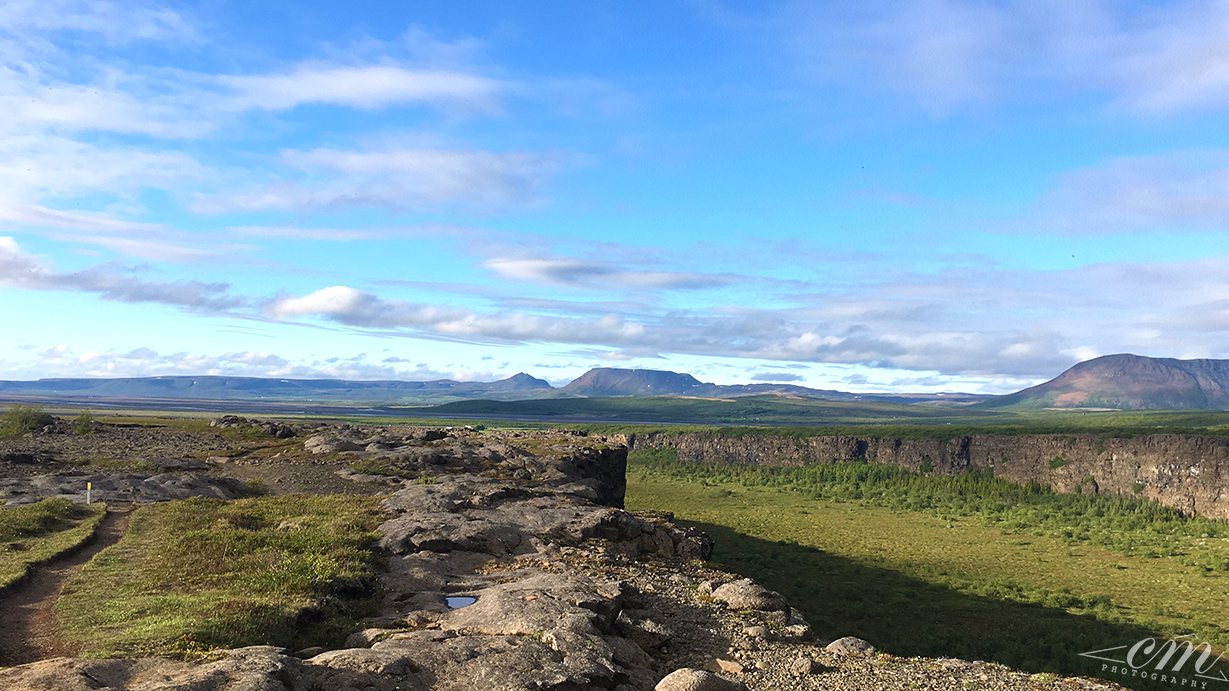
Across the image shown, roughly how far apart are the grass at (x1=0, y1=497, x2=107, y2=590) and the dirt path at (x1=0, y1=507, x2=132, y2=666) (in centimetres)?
49

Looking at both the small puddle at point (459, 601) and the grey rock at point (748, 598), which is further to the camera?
the grey rock at point (748, 598)

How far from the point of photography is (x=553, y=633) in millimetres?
21203

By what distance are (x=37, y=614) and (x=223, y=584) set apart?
518cm

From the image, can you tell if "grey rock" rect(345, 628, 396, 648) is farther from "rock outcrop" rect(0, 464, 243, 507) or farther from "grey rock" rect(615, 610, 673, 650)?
"rock outcrop" rect(0, 464, 243, 507)

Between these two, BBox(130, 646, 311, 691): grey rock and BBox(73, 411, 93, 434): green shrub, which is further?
BBox(73, 411, 93, 434): green shrub

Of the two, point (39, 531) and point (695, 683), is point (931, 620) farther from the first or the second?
point (39, 531)

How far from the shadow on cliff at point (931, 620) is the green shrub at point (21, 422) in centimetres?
8810

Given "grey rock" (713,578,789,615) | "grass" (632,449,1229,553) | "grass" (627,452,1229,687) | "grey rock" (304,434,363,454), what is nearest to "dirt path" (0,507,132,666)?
"grey rock" (713,578,789,615)

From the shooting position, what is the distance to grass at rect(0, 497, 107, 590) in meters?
28.7

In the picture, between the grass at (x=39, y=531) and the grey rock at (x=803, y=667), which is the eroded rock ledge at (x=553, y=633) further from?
the grass at (x=39, y=531)

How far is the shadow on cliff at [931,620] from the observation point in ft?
138

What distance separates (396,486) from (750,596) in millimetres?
35985

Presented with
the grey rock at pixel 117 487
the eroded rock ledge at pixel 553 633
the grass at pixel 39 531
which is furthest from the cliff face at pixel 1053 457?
the grass at pixel 39 531

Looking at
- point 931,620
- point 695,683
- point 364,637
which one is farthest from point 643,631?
point 931,620
